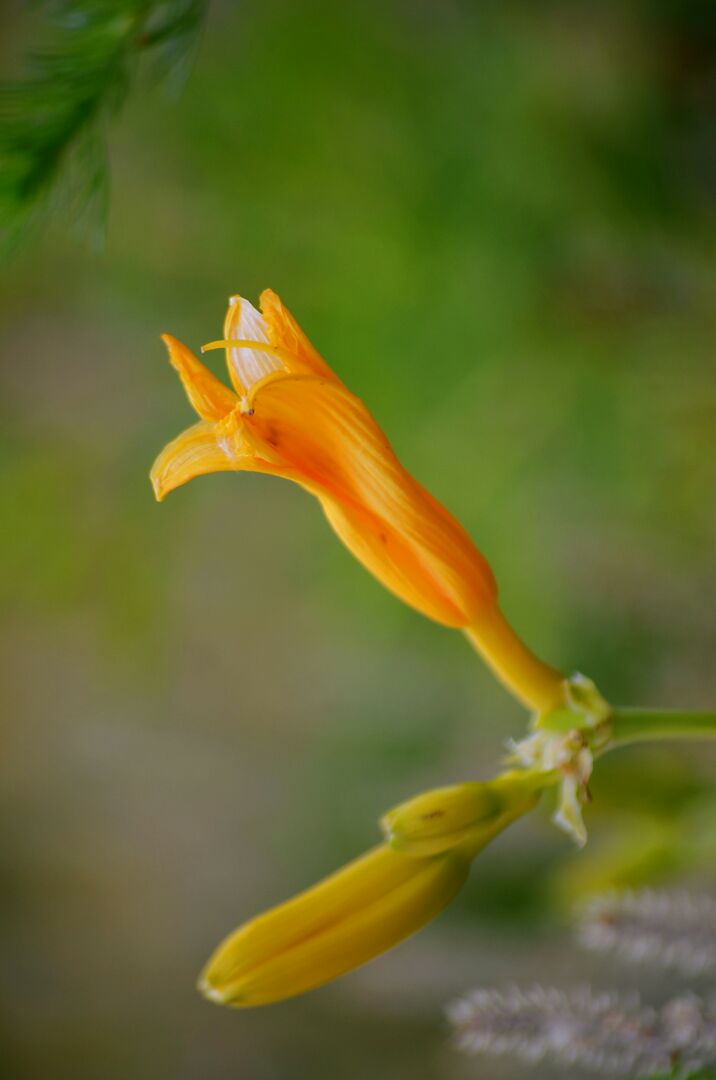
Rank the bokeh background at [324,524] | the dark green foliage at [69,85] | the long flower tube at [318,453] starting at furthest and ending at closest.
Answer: the bokeh background at [324,524] < the dark green foliage at [69,85] < the long flower tube at [318,453]

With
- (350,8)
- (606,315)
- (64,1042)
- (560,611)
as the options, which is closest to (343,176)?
(350,8)

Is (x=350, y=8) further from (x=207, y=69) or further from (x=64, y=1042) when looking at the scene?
(x=64, y=1042)

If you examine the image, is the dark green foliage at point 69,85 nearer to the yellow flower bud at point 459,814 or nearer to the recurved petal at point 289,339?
the recurved petal at point 289,339

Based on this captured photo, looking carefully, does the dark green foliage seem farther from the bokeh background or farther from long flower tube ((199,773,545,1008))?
Result: long flower tube ((199,773,545,1008))

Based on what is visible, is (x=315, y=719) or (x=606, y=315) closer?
(x=606, y=315)

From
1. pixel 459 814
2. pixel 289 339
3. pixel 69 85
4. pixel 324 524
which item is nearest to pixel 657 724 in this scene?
pixel 459 814

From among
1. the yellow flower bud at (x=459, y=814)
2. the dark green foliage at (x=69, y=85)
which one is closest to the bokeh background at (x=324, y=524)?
the dark green foliage at (x=69, y=85)

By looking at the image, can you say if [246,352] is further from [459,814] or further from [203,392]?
[459,814]
